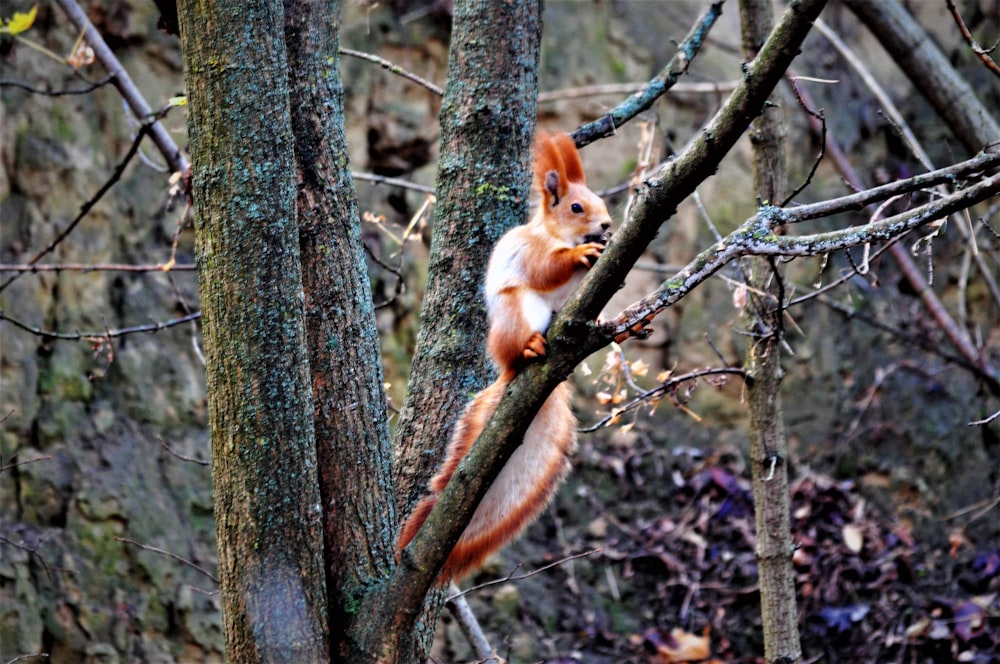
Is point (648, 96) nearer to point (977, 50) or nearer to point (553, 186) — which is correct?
point (553, 186)

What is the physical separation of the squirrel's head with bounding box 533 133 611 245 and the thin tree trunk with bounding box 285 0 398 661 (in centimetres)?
62

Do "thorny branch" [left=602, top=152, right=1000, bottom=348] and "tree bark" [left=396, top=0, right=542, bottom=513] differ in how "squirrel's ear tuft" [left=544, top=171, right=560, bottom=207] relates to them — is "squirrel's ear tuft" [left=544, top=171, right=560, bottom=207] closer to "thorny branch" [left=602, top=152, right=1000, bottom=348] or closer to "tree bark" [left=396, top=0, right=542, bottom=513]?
"tree bark" [left=396, top=0, right=542, bottom=513]

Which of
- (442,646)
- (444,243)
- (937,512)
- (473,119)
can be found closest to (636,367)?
(444,243)

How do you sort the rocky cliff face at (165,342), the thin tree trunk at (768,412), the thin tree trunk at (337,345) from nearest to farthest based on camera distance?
the thin tree trunk at (337,345), the thin tree trunk at (768,412), the rocky cliff face at (165,342)

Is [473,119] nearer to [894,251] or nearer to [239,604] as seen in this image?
[239,604]

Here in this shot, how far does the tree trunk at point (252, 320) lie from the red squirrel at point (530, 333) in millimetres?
394

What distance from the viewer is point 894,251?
4.75 meters

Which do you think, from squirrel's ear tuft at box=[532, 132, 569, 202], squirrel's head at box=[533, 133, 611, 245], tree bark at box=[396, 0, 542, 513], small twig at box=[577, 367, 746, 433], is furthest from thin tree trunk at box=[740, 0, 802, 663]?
tree bark at box=[396, 0, 542, 513]

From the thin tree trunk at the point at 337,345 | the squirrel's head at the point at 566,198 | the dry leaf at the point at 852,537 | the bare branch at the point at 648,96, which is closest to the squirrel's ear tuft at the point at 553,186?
the squirrel's head at the point at 566,198

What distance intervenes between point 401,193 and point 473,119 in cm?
313

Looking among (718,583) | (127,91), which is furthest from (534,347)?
(718,583)

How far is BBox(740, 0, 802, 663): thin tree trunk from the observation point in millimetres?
2668

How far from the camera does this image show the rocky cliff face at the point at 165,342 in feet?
14.7

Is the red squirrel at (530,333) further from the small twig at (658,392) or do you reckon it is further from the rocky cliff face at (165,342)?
the rocky cliff face at (165,342)
